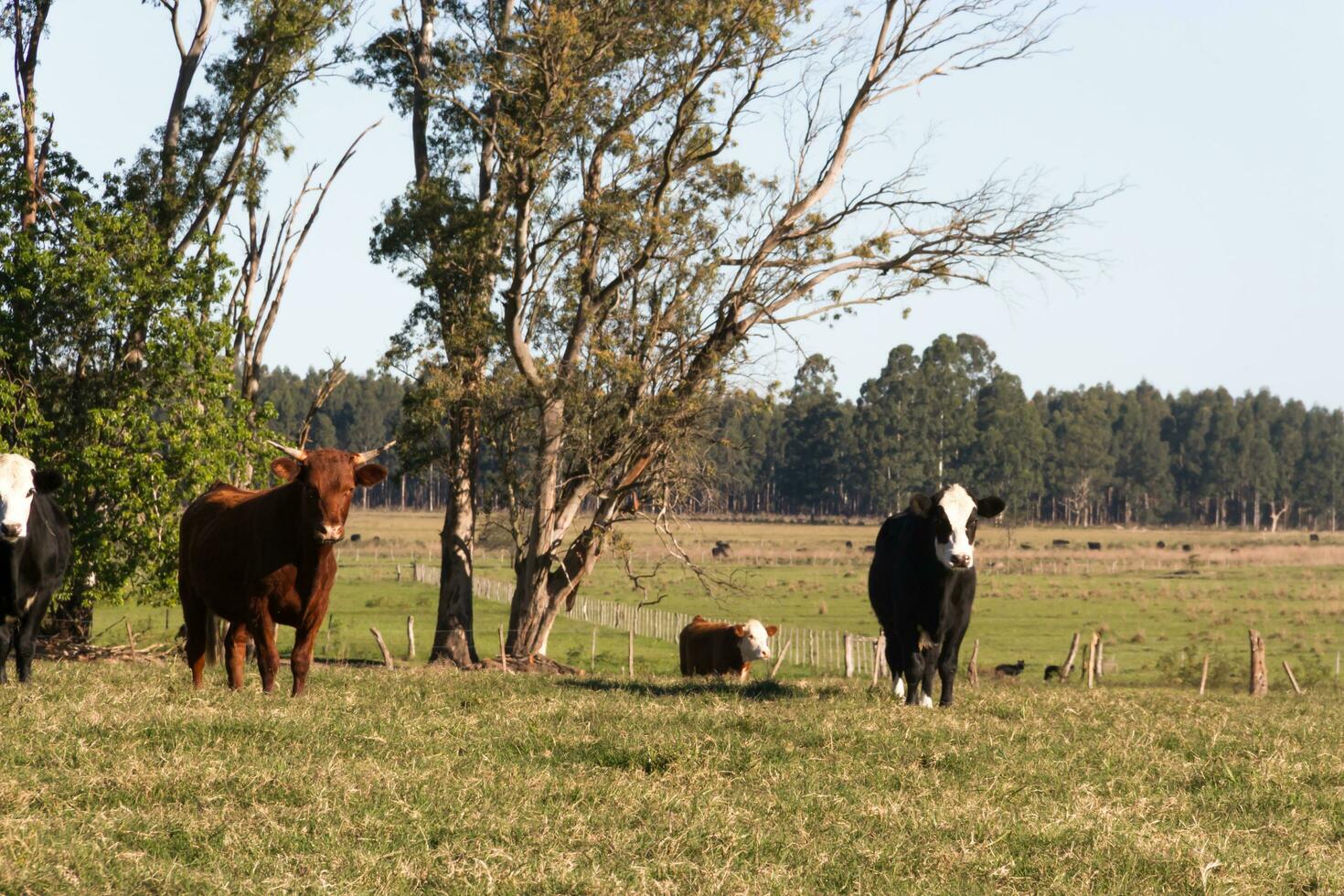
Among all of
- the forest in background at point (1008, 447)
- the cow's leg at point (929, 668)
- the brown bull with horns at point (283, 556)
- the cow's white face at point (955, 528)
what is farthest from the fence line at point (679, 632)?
the forest in background at point (1008, 447)

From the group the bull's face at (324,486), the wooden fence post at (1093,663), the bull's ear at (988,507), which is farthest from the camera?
the wooden fence post at (1093,663)

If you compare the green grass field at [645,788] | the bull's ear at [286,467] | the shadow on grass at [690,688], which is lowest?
the shadow on grass at [690,688]

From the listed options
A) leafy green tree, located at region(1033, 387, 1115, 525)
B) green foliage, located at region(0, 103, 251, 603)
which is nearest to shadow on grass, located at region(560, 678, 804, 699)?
green foliage, located at region(0, 103, 251, 603)

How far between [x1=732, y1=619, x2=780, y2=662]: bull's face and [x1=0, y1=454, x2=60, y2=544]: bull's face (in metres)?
11.1

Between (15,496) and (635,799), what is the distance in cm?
767

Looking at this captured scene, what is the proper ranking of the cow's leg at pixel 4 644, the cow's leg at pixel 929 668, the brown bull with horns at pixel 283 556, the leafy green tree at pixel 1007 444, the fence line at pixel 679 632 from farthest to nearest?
the leafy green tree at pixel 1007 444, the fence line at pixel 679 632, the cow's leg at pixel 929 668, the cow's leg at pixel 4 644, the brown bull with horns at pixel 283 556

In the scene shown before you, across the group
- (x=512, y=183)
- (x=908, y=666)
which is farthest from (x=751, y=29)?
(x=908, y=666)

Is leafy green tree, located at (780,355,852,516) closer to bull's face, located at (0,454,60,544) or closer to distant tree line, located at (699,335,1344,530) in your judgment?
distant tree line, located at (699,335,1344,530)

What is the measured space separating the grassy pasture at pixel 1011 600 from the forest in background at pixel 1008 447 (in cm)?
1649

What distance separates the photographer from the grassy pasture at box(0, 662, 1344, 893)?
6.40 meters

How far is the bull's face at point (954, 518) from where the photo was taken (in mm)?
13086

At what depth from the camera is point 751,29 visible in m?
27.0

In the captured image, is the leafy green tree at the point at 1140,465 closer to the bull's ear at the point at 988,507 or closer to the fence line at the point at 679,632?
the fence line at the point at 679,632

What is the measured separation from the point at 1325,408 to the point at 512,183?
555ft
